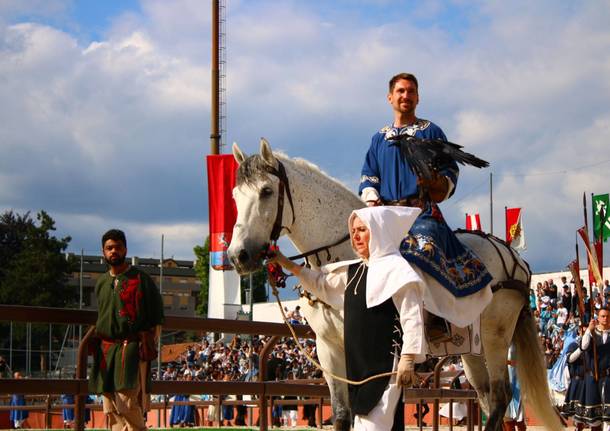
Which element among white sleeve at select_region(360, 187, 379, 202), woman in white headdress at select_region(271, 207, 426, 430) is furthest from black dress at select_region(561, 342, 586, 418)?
woman in white headdress at select_region(271, 207, 426, 430)

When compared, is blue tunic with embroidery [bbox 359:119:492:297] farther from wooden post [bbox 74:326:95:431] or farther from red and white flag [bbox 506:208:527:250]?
red and white flag [bbox 506:208:527:250]

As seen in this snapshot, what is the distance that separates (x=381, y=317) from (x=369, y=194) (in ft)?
5.74

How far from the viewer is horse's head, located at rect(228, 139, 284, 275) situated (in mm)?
6281

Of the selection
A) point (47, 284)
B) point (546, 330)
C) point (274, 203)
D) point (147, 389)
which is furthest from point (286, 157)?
point (47, 284)

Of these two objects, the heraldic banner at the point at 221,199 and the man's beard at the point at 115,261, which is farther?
the heraldic banner at the point at 221,199

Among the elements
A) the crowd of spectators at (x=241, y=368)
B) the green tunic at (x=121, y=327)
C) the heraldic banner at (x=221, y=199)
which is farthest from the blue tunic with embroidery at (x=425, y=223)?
the heraldic banner at (x=221, y=199)

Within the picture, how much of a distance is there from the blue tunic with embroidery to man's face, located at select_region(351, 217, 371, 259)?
1.06 meters

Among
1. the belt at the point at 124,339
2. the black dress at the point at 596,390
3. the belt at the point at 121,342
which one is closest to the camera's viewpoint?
the belt at the point at 121,342

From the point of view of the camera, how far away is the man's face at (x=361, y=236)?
211 inches

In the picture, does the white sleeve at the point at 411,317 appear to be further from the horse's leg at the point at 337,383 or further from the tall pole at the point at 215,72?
the tall pole at the point at 215,72

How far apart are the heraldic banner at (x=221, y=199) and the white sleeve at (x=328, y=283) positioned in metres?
21.3

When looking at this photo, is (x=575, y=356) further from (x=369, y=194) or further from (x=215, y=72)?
(x=215, y=72)

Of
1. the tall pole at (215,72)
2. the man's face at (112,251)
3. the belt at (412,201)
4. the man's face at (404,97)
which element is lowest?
the man's face at (112,251)

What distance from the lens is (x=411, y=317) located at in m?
5.16
